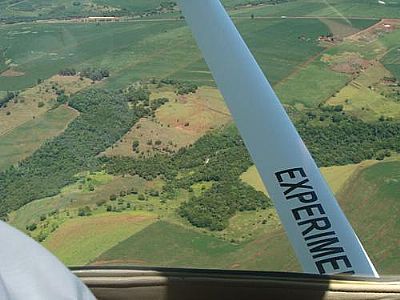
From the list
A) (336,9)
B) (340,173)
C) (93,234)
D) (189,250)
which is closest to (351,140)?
(340,173)

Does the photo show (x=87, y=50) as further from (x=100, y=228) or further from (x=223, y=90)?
(x=223, y=90)

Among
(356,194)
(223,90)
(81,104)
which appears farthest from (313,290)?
(81,104)

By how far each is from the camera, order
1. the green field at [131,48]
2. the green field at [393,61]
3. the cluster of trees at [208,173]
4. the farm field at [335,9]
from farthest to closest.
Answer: the farm field at [335,9] → the green field at [131,48] → the green field at [393,61] → the cluster of trees at [208,173]

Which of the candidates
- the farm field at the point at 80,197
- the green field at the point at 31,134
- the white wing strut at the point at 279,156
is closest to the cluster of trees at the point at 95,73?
the green field at the point at 31,134

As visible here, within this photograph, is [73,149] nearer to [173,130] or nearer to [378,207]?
[173,130]

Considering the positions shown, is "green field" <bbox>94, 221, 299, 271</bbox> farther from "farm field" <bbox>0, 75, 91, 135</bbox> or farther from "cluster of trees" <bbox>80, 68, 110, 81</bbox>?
"cluster of trees" <bbox>80, 68, 110, 81</bbox>

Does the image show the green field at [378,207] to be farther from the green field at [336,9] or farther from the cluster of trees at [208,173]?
the green field at [336,9]
